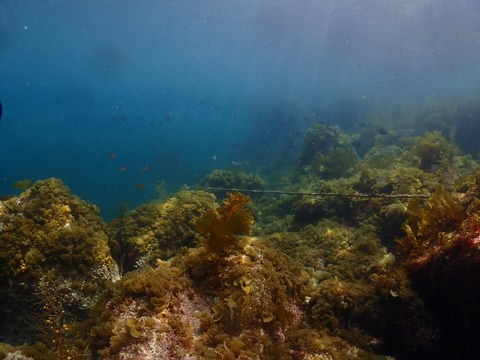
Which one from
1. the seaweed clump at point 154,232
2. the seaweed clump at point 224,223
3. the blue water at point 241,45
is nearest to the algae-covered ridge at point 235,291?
the seaweed clump at point 224,223

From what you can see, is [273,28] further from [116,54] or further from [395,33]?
[116,54]

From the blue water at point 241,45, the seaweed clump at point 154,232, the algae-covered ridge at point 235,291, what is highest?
the blue water at point 241,45

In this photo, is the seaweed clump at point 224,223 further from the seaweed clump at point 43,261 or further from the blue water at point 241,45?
the blue water at point 241,45

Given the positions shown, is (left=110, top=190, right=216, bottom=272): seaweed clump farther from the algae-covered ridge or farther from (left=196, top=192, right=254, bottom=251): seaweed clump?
(left=196, top=192, right=254, bottom=251): seaweed clump

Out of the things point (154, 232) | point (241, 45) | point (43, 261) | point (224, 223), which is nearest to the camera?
point (224, 223)

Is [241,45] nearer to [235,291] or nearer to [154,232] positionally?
[154,232]

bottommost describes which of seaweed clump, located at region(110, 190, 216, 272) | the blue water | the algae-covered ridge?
the algae-covered ridge

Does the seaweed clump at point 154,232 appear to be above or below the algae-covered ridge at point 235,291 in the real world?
above

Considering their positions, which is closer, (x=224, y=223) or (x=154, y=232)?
(x=224, y=223)

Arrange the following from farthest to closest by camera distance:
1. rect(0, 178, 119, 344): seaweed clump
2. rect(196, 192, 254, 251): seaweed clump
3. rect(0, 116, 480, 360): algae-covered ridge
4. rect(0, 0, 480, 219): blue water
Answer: rect(0, 0, 480, 219): blue water
rect(0, 178, 119, 344): seaweed clump
rect(196, 192, 254, 251): seaweed clump
rect(0, 116, 480, 360): algae-covered ridge

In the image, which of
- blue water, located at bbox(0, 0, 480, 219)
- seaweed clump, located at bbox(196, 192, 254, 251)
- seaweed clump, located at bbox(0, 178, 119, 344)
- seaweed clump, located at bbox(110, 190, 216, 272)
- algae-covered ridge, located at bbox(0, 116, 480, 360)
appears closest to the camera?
algae-covered ridge, located at bbox(0, 116, 480, 360)

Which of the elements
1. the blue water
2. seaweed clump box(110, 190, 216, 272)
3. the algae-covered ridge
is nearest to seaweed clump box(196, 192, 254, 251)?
the algae-covered ridge

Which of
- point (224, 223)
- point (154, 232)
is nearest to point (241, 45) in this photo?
point (154, 232)

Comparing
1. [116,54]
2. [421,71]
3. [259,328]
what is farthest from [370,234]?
[116,54]
